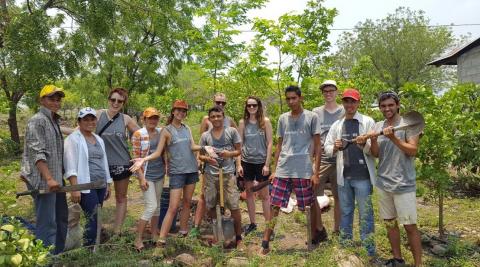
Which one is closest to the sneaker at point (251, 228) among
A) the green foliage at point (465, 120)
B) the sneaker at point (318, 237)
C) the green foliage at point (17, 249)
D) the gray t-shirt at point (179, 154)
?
the sneaker at point (318, 237)

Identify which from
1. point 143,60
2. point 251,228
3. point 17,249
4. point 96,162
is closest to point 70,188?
point 96,162

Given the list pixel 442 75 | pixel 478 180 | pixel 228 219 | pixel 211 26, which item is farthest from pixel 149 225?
pixel 442 75

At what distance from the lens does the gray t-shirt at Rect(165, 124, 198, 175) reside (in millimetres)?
4418

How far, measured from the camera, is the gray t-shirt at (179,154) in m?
4.42

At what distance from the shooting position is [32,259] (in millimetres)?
1989

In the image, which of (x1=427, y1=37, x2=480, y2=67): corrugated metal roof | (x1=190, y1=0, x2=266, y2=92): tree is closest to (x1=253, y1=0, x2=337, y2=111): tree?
(x1=190, y1=0, x2=266, y2=92): tree

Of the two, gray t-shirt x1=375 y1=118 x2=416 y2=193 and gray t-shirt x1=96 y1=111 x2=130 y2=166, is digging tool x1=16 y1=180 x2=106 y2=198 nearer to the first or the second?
gray t-shirt x1=96 y1=111 x2=130 y2=166

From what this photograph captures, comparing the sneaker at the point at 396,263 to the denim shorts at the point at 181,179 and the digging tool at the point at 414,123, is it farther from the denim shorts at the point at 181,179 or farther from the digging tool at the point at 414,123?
the denim shorts at the point at 181,179

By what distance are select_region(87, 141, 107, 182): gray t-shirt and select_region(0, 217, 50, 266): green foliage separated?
1.94 m

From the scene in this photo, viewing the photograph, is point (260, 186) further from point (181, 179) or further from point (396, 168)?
Answer: point (396, 168)

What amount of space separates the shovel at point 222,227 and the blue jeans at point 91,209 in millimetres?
1263

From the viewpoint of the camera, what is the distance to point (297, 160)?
4.20 metres

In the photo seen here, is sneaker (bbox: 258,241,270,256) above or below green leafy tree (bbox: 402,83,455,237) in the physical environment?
below

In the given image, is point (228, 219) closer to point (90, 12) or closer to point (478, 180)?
point (90, 12)
